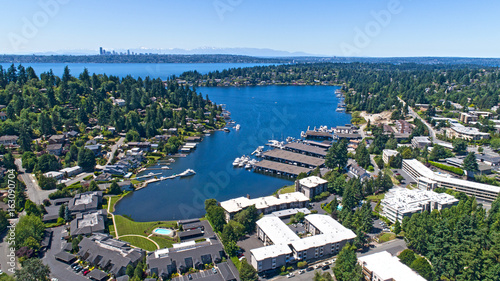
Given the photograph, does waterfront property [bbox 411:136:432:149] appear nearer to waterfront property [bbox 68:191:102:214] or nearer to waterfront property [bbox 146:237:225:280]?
waterfront property [bbox 146:237:225:280]

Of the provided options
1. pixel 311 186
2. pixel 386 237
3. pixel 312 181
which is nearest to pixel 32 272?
pixel 311 186

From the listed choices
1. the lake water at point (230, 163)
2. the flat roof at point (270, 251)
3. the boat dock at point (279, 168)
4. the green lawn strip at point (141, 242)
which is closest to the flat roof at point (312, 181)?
the lake water at point (230, 163)

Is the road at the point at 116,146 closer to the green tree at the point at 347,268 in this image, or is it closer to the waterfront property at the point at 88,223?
the waterfront property at the point at 88,223

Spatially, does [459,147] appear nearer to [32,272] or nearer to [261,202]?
[261,202]

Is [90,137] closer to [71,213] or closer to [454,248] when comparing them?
[71,213]

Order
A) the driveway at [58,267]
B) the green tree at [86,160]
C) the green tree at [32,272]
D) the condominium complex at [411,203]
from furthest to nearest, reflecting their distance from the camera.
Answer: the green tree at [86,160] < the condominium complex at [411,203] < the driveway at [58,267] < the green tree at [32,272]

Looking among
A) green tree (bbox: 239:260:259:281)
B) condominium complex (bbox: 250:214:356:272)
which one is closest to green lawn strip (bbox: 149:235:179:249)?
condominium complex (bbox: 250:214:356:272)
